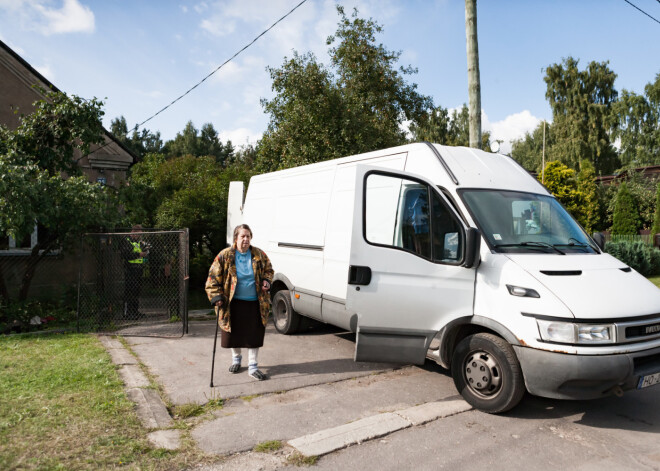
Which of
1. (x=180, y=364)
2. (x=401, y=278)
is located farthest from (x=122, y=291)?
(x=401, y=278)

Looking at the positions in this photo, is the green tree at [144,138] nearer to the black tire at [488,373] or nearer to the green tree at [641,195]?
the green tree at [641,195]

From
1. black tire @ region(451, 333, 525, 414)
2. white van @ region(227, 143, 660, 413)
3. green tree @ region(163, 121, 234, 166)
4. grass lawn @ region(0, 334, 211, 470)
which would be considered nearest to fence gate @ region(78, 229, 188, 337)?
grass lawn @ region(0, 334, 211, 470)

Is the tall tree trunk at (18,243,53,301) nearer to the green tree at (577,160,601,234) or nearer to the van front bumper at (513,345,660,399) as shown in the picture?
the van front bumper at (513,345,660,399)

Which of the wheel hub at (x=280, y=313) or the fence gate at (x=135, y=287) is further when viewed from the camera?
the fence gate at (x=135, y=287)

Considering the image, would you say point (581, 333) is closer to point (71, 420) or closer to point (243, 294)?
point (243, 294)

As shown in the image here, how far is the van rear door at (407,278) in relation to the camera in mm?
4617

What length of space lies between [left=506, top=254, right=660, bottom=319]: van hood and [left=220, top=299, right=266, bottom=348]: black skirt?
9.20 ft

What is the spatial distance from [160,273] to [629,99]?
41.0 meters

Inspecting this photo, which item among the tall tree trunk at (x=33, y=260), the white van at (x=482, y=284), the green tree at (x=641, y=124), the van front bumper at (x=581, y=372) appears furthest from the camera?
the green tree at (x=641, y=124)

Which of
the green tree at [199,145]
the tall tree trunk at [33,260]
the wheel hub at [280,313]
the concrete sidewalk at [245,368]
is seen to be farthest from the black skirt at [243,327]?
the green tree at [199,145]

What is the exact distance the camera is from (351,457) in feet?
11.9

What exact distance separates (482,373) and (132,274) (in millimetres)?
6333

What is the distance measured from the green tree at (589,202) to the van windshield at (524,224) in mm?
26992

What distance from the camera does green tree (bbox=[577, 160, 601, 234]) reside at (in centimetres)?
2936
